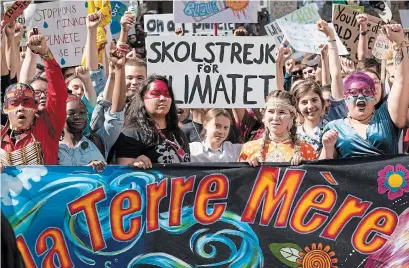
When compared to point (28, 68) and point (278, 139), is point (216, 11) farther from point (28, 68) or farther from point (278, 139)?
point (278, 139)

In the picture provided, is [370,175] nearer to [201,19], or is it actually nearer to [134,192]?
[134,192]

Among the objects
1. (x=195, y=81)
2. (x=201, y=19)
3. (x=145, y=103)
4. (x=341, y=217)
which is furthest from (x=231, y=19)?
(x=341, y=217)

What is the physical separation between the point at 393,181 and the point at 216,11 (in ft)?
14.1

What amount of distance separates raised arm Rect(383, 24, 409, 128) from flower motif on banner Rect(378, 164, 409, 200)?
294 mm

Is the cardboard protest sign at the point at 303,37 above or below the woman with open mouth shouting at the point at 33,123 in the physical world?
above

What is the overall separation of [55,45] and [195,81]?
208 centimetres

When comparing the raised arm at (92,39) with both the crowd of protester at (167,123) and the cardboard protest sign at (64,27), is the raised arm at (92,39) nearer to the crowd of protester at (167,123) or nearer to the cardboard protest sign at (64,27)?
the crowd of protester at (167,123)

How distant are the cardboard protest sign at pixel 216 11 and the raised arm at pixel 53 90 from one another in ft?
12.6

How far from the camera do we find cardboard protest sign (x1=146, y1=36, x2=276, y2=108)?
24.2 feet

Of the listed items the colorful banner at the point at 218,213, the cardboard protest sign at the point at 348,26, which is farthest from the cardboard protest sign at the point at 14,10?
the cardboard protest sign at the point at 348,26

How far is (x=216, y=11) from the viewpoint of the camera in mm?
10070

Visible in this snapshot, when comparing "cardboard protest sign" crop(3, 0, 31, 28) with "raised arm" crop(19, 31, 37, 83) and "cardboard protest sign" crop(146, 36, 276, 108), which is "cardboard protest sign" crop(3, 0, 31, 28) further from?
"cardboard protest sign" crop(146, 36, 276, 108)

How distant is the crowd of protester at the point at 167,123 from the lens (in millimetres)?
6156

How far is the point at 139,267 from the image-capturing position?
6.07 metres
